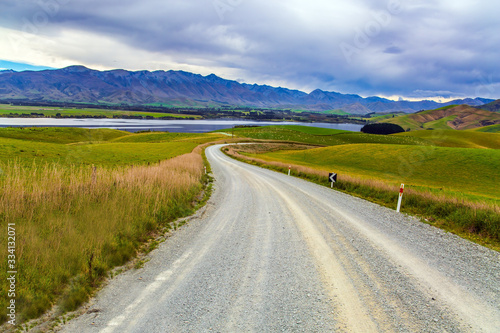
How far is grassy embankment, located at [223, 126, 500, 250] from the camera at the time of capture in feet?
37.3

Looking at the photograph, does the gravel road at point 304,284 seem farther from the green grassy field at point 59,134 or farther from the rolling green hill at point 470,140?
the rolling green hill at point 470,140

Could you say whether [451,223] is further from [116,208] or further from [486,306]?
[116,208]

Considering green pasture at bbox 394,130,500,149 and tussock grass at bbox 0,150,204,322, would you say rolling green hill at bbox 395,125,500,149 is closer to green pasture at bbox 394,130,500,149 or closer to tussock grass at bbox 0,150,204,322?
green pasture at bbox 394,130,500,149

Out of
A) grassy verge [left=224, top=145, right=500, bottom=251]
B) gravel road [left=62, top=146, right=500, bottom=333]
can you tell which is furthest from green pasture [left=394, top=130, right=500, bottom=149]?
gravel road [left=62, top=146, right=500, bottom=333]

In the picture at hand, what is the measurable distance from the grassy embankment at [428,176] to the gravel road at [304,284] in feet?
7.04

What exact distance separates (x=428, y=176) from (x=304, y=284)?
46.4 m

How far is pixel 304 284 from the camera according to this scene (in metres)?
5.91

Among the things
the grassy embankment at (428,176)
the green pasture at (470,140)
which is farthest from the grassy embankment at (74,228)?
the green pasture at (470,140)

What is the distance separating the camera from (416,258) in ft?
25.0

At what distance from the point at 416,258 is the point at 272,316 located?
5412 millimetres

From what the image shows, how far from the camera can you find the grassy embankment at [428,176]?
11.4 metres

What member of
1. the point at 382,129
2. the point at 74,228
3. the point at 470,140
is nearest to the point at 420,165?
the point at 74,228

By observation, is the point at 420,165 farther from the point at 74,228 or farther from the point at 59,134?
the point at 59,134

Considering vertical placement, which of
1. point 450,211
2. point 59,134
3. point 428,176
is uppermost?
point 450,211
